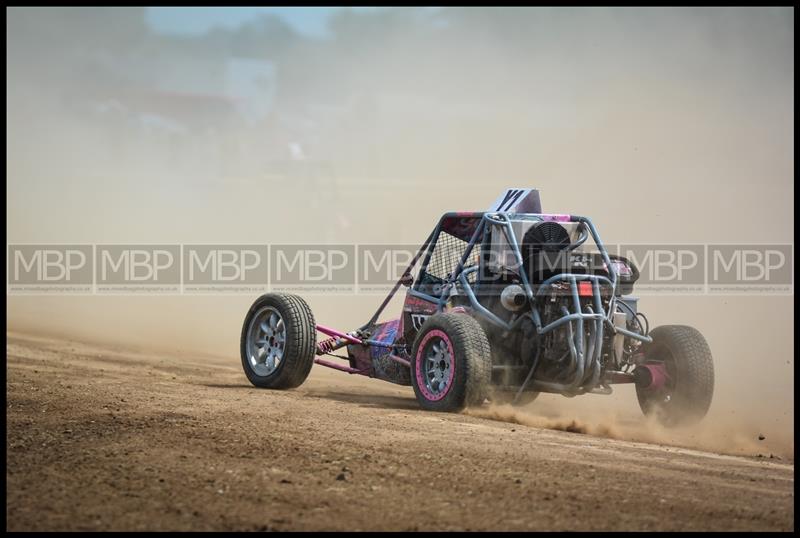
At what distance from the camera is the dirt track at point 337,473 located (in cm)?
513

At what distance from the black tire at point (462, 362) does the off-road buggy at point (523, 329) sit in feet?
Result: 0.03

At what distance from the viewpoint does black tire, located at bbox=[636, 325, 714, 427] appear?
8812 millimetres

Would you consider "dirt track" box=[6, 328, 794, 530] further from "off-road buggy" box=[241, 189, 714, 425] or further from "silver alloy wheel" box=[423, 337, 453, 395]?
"off-road buggy" box=[241, 189, 714, 425]

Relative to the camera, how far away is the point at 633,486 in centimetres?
583

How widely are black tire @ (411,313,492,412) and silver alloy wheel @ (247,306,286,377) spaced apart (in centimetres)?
182

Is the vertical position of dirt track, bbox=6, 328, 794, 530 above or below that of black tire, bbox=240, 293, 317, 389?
below

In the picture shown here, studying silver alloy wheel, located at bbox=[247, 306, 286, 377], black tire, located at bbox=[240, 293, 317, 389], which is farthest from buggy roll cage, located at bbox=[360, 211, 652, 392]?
silver alloy wheel, located at bbox=[247, 306, 286, 377]

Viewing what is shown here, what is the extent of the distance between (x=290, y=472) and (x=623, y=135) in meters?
17.5

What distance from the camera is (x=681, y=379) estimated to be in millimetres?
8844

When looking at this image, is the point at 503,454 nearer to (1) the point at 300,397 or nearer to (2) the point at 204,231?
(1) the point at 300,397

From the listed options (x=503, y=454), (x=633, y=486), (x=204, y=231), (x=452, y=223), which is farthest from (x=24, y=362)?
(x=204, y=231)

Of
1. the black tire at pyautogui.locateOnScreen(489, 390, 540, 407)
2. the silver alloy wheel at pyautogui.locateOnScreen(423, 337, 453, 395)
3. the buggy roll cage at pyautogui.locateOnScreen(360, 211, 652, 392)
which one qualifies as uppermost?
the buggy roll cage at pyautogui.locateOnScreen(360, 211, 652, 392)

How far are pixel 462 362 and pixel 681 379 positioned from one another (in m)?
1.84

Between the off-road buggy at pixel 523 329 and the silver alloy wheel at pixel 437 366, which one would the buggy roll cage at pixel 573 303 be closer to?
the off-road buggy at pixel 523 329
